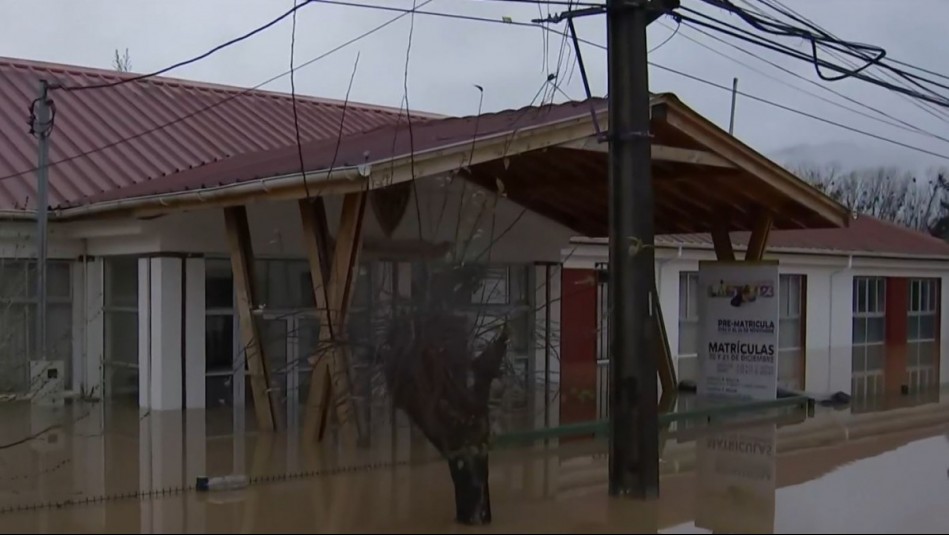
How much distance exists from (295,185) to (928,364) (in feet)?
63.7

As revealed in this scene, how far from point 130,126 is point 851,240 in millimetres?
17031

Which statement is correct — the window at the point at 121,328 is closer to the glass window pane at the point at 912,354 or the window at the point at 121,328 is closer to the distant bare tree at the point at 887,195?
the glass window pane at the point at 912,354

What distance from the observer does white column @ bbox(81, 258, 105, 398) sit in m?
16.4

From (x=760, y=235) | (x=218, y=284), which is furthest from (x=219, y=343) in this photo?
(x=760, y=235)

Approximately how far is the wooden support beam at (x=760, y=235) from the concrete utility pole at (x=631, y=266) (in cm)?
661

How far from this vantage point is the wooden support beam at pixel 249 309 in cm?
1330

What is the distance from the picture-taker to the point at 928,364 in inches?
1038

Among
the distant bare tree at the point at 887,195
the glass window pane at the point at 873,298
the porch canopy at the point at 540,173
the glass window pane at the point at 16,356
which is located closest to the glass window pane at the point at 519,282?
the porch canopy at the point at 540,173

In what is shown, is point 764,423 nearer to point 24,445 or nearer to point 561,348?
point 561,348

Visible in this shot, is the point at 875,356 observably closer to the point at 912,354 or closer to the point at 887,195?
the point at 912,354

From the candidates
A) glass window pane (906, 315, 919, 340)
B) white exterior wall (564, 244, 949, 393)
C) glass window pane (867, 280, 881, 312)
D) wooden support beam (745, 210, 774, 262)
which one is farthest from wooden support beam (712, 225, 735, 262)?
glass window pane (906, 315, 919, 340)

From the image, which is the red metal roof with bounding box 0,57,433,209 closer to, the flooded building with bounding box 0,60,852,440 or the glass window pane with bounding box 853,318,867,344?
the flooded building with bounding box 0,60,852,440

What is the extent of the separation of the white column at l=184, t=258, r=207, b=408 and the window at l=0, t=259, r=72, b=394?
2084 mm

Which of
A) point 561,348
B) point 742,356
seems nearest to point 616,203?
point 742,356
